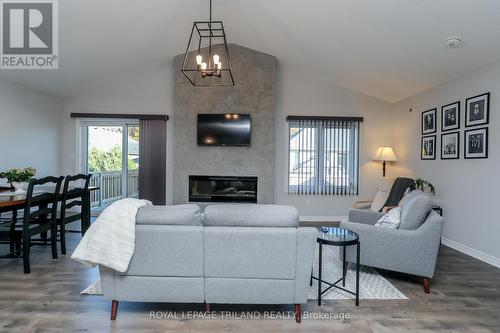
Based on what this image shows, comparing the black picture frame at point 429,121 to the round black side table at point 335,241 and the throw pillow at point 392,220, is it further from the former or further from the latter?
the round black side table at point 335,241

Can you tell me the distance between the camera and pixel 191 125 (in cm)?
549

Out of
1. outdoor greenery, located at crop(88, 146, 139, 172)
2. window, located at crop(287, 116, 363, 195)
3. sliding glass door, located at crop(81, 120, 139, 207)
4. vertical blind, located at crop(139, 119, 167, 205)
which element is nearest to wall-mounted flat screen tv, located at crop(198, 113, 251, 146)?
vertical blind, located at crop(139, 119, 167, 205)

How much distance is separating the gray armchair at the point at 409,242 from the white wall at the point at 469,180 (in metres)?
1.34

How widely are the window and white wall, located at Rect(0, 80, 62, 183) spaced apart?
4784 millimetres

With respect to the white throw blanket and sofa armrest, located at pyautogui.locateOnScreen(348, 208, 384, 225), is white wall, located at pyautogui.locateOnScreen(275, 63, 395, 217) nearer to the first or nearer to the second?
sofa armrest, located at pyautogui.locateOnScreen(348, 208, 384, 225)

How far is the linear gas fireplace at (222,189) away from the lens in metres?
5.51

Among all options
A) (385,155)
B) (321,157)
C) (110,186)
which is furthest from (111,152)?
(385,155)

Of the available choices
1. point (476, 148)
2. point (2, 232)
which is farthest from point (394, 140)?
point (2, 232)

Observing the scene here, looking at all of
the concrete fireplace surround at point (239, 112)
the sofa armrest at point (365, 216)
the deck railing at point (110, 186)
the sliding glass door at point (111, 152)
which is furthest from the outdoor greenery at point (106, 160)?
the sofa armrest at point (365, 216)

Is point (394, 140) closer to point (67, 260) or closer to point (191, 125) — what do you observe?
point (191, 125)

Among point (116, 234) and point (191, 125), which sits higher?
point (191, 125)

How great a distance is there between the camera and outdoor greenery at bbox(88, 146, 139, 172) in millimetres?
6035

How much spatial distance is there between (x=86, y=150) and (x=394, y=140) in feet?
21.6

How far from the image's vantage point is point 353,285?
8.91ft
